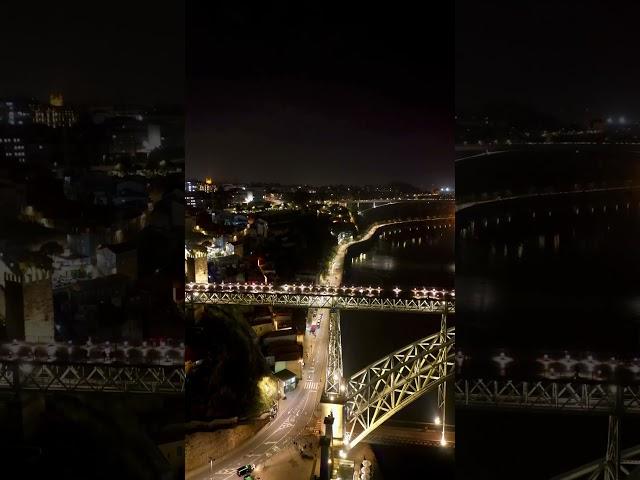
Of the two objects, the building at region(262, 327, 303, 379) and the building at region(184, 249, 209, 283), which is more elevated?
the building at region(184, 249, 209, 283)

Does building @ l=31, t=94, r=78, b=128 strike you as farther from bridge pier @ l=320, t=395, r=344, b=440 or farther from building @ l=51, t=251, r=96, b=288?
bridge pier @ l=320, t=395, r=344, b=440

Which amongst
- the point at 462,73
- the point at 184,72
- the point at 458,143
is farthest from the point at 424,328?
the point at 184,72

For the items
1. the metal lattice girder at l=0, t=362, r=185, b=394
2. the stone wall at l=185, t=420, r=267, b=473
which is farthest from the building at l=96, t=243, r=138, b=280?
the stone wall at l=185, t=420, r=267, b=473

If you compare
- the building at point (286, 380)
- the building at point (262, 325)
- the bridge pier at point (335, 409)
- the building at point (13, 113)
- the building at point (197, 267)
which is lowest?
the bridge pier at point (335, 409)

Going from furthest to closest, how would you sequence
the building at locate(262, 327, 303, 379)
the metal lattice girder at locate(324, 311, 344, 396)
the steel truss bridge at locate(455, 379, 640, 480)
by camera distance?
1. the building at locate(262, 327, 303, 379)
2. the metal lattice girder at locate(324, 311, 344, 396)
3. the steel truss bridge at locate(455, 379, 640, 480)

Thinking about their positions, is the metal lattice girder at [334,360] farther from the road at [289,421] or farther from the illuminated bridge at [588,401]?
the illuminated bridge at [588,401]

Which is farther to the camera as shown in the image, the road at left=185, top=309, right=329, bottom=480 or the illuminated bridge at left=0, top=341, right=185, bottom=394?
the road at left=185, top=309, right=329, bottom=480

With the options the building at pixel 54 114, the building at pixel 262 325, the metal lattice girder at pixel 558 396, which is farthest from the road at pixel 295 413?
the building at pixel 54 114
